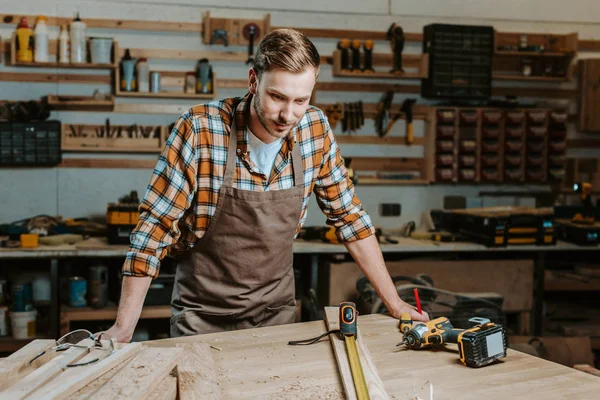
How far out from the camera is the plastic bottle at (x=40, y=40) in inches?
173

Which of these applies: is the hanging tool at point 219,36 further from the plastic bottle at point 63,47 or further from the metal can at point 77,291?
the metal can at point 77,291

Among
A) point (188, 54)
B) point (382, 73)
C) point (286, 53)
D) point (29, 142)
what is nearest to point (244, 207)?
point (286, 53)

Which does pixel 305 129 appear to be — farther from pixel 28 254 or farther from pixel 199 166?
pixel 28 254

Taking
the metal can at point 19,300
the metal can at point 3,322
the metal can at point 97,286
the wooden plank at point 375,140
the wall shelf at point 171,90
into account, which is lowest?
the metal can at point 3,322

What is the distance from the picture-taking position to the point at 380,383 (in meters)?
1.41

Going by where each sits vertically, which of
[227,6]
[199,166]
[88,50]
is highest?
[227,6]

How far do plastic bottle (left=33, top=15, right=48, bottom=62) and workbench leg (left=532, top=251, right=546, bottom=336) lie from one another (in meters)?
3.57

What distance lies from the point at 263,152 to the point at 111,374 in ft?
2.85

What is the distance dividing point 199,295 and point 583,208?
144 inches

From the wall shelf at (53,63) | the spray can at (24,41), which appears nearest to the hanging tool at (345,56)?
the wall shelf at (53,63)

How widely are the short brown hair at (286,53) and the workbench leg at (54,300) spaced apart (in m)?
2.54

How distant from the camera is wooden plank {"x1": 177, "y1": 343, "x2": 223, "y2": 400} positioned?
4.34ft

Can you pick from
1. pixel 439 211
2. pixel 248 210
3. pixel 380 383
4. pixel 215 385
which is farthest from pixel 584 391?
pixel 439 211

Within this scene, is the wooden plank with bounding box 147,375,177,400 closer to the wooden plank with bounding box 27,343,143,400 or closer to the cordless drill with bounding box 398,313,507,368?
the wooden plank with bounding box 27,343,143,400
